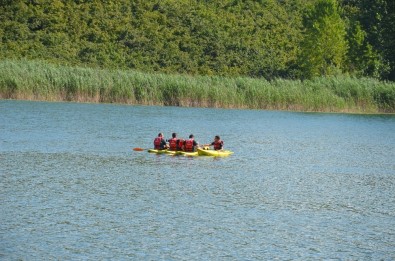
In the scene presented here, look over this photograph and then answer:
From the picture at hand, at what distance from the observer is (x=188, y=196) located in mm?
25438

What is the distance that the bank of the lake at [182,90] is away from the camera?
5944 centimetres

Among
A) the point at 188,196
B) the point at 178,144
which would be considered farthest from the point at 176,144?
the point at 188,196

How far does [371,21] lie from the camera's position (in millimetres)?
92812

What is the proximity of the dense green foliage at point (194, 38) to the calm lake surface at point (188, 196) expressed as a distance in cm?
3652

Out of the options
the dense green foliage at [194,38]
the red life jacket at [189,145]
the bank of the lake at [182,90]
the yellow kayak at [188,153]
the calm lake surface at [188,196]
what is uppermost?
the dense green foliage at [194,38]

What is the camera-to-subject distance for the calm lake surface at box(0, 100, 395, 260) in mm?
19219

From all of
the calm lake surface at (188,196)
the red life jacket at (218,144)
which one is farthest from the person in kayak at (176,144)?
the red life jacket at (218,144)

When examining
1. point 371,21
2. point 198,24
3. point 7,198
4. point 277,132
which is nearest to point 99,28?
point 198,24

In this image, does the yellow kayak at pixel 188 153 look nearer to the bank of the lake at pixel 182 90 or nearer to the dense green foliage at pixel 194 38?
the bank of the lake at pixel 182 90

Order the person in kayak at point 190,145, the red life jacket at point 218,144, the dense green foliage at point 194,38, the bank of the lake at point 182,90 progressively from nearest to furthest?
1. the person in kayak at point 190,145
2. the red life jacket at point 218,144
3. the bank of the lake at point 182,90
4. the dense green foliage at point 194,38

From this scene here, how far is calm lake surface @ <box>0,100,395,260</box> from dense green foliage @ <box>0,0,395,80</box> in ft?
120

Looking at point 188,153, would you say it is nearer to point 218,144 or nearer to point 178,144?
point 178,144

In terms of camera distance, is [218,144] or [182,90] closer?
[218,144]

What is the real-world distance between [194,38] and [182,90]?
33.7 m
